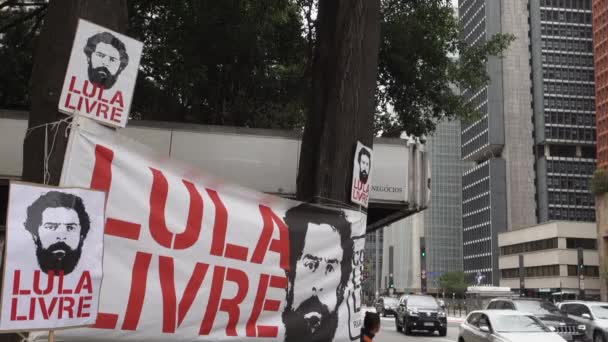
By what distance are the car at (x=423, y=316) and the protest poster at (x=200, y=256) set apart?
68.6 feet

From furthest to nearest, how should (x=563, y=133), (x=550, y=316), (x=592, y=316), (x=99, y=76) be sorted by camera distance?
(x=563, y=133) → (x=592, y=316) → (x=550, y=316) → (x=99, y=76)

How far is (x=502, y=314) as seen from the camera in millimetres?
13883

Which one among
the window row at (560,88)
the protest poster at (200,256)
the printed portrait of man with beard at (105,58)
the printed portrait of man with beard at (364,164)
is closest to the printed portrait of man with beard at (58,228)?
the protest poster at (200,256)

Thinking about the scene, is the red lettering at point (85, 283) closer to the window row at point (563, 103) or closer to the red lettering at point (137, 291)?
the red lettering at point (137, 291)

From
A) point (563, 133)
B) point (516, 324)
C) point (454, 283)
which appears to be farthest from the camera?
point (563, 133)

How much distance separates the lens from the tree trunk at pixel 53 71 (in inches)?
136

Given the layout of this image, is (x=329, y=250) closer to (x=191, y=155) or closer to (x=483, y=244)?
(x=191, y=155)

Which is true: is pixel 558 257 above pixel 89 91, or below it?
above

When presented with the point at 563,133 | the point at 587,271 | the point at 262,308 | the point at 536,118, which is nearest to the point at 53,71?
the point at 262,308

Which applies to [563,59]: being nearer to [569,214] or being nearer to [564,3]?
[564,3]

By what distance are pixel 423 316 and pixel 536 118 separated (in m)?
108

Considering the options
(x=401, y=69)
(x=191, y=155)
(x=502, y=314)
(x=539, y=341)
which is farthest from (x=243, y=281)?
(x=502, y=314)

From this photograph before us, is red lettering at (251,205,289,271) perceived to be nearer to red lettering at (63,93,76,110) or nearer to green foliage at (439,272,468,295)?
red lettering at (63,93,76,110)

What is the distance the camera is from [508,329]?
13211mm
